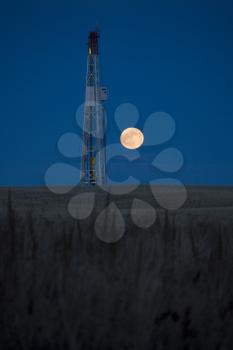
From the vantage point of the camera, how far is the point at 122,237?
3451mm

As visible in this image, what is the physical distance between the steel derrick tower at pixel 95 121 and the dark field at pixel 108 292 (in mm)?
23689

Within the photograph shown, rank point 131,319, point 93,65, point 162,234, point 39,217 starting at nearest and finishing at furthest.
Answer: point 131,319 < point 162,234 < point 39,217 < point 93,65

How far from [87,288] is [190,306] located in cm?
83

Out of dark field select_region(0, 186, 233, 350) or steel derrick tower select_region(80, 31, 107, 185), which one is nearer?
dark field select_region(0, 186, 233, 350)

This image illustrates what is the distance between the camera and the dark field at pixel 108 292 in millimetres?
2924

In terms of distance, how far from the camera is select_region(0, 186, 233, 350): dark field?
9.59 ft

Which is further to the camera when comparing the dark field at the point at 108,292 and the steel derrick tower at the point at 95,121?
the steel derrick tower at the point at 95,121

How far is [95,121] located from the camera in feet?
92.3

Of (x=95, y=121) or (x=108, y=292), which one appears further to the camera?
(x=95, y=121)

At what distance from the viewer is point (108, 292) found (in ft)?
9.86

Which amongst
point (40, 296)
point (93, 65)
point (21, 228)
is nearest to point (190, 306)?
point (40, 296)

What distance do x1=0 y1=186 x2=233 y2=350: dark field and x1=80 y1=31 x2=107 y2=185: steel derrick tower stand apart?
23.7 metres

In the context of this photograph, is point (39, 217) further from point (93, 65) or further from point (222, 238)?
point (93, 65)

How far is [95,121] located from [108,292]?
25.6 meters
